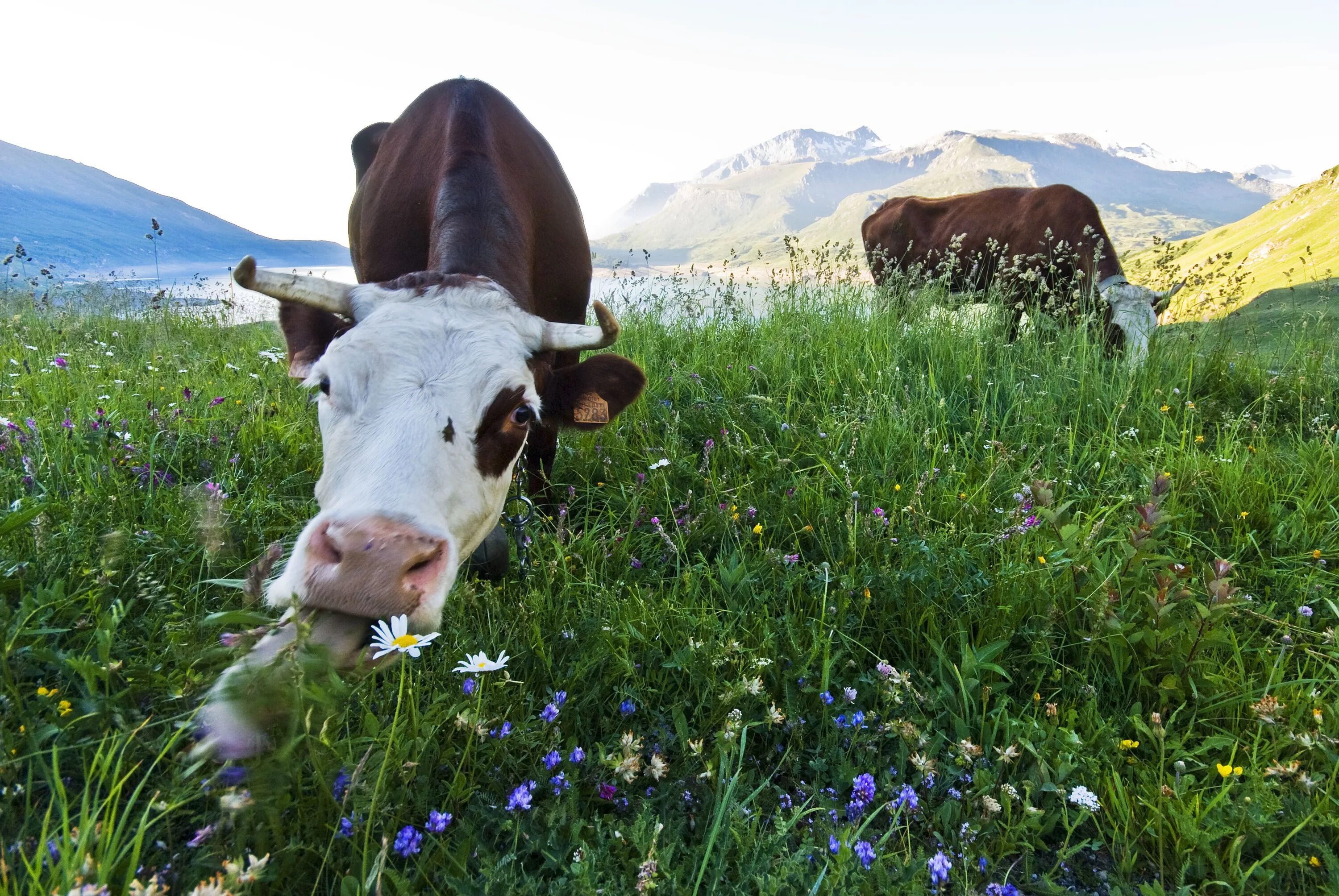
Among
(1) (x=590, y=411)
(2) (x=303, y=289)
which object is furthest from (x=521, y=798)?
(2) (x=303, y=289)

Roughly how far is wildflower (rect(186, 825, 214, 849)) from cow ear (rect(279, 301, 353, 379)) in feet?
6.10

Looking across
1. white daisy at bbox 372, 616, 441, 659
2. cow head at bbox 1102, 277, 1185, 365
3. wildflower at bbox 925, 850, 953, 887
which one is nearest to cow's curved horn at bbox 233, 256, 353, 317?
white daisy at bbox 372, 616, 441, 659

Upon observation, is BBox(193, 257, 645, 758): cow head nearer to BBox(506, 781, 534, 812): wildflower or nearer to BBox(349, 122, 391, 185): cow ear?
BBox(506, 781, 534, 812): wildflower

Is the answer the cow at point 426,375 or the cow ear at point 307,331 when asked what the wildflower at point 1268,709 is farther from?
the cow ear at point 307,331

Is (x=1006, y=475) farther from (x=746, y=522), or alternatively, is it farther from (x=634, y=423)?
(x=634, y=423)

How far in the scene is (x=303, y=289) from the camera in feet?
8.13

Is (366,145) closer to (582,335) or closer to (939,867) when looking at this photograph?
(582,335)

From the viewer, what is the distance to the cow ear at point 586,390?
2939 millimetres

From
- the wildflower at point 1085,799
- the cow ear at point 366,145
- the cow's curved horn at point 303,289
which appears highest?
the cow ear at point 366,145

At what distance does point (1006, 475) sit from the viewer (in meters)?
3.30

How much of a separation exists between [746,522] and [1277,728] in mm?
1798

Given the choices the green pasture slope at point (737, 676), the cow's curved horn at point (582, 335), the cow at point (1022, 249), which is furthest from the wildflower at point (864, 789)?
the cow at point (1022, 249)

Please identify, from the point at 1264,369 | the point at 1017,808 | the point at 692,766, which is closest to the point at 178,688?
the point at 692,766

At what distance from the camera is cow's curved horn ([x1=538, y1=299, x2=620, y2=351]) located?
2.59 m
